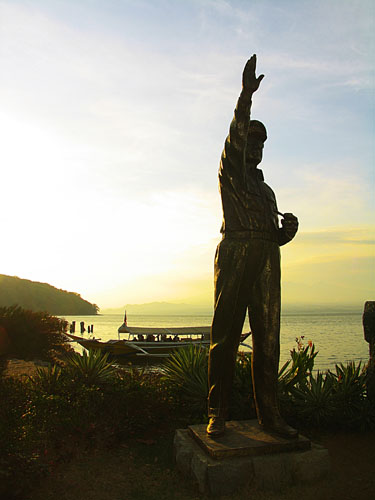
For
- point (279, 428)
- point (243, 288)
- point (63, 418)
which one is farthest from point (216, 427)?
point (63, 418)

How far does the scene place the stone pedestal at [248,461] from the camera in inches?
135

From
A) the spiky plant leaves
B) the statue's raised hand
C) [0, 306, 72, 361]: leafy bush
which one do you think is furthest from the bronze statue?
[0, 306, 72, 361]: leafy bush

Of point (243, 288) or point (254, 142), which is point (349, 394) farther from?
point (254, 142)

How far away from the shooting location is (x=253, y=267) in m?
4.13

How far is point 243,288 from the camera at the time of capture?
4137 mm

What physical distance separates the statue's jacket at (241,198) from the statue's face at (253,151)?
0.23 meters

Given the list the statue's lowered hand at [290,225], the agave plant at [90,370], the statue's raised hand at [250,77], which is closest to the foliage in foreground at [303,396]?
the agave plant at [90,370]

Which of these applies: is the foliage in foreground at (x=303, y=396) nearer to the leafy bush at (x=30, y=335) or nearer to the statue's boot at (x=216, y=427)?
the statue's boot at (x=216, y=427)

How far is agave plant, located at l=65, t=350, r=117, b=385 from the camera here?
6445 mm

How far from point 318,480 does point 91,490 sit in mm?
2181

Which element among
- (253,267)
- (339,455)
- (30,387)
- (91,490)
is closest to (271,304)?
(253,267)

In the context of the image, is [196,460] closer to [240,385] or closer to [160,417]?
[160,417]

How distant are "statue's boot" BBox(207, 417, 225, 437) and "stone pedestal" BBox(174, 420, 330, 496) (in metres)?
0.05

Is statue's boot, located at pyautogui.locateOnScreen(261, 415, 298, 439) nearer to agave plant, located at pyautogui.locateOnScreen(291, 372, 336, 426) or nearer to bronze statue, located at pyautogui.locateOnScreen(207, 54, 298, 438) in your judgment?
bronze statue, located at pyautogui.locateOnScreen(207, 54, 298, 438)
